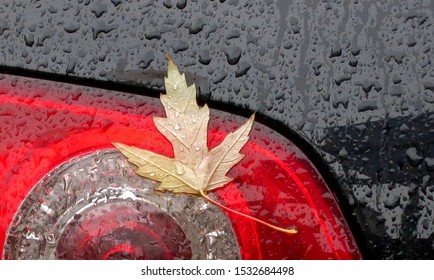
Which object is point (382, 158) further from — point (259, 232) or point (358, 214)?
point (259, 232)

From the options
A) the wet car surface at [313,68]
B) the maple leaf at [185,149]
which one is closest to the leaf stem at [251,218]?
the maple leaf at [185,149]

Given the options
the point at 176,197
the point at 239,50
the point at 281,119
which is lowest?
Result: the point at 176,197

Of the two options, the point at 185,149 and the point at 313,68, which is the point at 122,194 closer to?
the point at 185,149

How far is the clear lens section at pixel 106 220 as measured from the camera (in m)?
1.24

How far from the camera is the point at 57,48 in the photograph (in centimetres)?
129

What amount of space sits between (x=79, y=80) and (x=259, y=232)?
0.49 metres

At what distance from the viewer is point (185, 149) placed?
51.4 inches

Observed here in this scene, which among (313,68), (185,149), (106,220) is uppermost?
(313,68)

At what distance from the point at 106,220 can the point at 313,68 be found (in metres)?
0.52

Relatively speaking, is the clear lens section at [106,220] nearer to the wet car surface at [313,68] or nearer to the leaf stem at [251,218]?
the leaf stem at [251,218]

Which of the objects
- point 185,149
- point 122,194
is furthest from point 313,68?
point 122,194

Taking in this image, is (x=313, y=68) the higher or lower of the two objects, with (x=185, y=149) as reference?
higher

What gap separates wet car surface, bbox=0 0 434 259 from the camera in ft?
4.13
